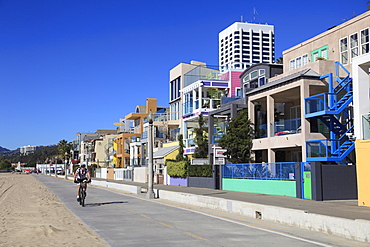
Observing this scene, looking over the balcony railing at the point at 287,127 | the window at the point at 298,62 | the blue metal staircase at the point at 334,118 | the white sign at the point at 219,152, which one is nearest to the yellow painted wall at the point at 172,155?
the white sign at the point at 219,152

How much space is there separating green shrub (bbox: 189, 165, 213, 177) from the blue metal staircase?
11872 mm

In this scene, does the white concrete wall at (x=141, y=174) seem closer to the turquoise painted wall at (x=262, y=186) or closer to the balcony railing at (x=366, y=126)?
the turquoise painted wall at (x=262, y=186)

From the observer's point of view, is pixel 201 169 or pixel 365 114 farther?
pixel 201 169

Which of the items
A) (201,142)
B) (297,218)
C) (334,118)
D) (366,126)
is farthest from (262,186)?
→ (297,218)

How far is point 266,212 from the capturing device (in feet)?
48.6

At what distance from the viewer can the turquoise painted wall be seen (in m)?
25.7

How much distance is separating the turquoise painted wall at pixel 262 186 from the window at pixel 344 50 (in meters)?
8.55

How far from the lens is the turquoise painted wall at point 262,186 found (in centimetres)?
2572

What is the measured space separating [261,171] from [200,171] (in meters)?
10.1

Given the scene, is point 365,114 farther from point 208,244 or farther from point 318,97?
point 208,244

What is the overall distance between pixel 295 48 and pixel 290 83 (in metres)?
5.85

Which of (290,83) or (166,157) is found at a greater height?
(290,83)

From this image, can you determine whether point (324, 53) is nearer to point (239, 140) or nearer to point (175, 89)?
point (239, 140)

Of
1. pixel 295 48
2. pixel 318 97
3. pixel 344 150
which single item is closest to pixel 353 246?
pixel 344 150
